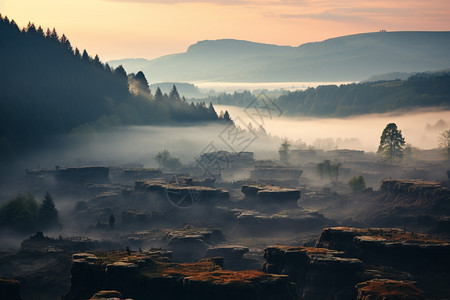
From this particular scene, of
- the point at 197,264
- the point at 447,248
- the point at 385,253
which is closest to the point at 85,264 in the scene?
the point at 197,264

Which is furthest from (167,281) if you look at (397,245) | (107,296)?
(397,245)

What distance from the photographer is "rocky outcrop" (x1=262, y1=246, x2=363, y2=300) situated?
172 metres

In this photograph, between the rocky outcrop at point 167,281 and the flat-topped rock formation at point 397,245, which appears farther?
the flat-topped rock formation at point 397,245

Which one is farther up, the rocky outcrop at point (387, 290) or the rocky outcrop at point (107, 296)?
the rocky outcrop at point (107, 296)

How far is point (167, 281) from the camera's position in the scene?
16188 centimetres

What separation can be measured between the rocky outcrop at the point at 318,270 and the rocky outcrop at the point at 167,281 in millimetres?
11081

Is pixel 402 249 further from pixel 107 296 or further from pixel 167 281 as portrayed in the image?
pixel 107 296

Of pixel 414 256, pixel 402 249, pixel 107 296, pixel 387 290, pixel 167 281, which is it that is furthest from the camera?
pixel 402 249

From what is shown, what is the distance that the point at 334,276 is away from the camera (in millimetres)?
174750

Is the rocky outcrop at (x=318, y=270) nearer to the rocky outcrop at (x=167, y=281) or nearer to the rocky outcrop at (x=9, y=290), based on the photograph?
the rocky outcrop at (x=167, y=281)

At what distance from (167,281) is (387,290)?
5098 centimetres

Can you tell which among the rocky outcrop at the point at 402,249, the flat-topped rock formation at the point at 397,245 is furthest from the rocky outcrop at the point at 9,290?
the flat-topped rock formation at the point at 397,245

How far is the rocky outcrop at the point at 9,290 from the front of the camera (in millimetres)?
153500

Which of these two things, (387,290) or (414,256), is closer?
(387,290)
